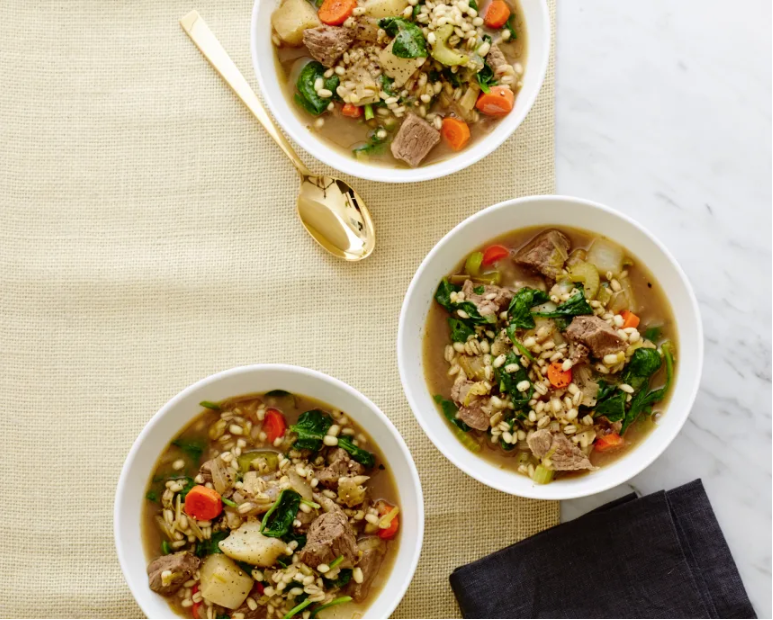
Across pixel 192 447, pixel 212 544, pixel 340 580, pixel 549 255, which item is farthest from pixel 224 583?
pixel 549 255

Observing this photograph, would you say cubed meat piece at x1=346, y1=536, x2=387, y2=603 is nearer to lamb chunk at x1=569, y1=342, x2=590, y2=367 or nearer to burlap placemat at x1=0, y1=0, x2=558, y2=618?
burlap placemat at x1=0, y1=0, x2=558, y2=618

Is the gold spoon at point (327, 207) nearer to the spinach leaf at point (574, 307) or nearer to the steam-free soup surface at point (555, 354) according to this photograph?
the steam-free soup surface at point (555, 354)

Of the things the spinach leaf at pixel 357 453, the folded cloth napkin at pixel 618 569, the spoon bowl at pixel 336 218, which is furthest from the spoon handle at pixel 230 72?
the folded cloth napkin at pixel 618 569

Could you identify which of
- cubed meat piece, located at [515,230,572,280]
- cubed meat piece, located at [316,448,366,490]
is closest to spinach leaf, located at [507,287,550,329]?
cubed meat piece, located at [515,230,572,280]

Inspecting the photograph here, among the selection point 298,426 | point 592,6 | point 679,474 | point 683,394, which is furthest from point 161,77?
point 679,474

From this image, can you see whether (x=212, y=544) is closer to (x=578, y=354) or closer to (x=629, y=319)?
(x=578, y=354)

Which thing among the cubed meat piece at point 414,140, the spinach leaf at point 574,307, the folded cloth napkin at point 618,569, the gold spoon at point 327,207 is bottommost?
the folded cloth napkin at point 618,569
